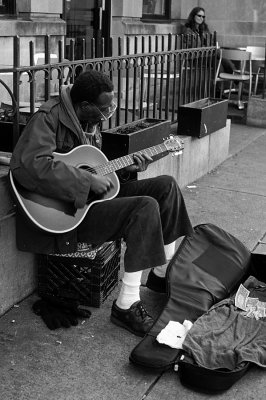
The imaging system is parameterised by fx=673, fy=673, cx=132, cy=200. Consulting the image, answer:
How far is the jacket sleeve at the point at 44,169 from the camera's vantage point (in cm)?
359

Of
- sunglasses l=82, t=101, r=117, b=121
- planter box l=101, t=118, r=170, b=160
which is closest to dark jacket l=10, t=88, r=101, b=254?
sunglasses l=82, t=101, r=117, b=121

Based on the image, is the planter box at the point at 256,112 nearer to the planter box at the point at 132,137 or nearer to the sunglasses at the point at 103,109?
the planter box at the point at 132,137

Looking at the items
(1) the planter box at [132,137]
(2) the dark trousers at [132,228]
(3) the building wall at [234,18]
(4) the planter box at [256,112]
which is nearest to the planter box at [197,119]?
(1) the planter box at [132,137]

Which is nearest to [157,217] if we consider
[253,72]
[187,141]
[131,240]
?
[131,240]

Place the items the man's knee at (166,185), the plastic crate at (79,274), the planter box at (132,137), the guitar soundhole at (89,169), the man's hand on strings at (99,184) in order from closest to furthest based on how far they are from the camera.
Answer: the man's hand on strings at (99,184) → the guitar soundhole at (89,169) → the plastic crate at (79,274) → the man's knee at (166,185) → the planter box at (132,137)

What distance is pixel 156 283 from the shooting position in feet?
14.5

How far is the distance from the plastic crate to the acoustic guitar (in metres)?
0.33

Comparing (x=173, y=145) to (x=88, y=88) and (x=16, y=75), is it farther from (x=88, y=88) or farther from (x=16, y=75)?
(x=16, y=75)

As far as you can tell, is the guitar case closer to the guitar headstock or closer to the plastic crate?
the plastic crate

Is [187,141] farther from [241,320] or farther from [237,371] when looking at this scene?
[237,371]

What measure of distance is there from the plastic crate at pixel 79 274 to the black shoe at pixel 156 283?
318mm

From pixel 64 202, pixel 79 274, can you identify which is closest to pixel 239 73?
pixel 79 274

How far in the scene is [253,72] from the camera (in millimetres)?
13484

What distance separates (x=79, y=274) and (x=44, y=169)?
32.1 inches
